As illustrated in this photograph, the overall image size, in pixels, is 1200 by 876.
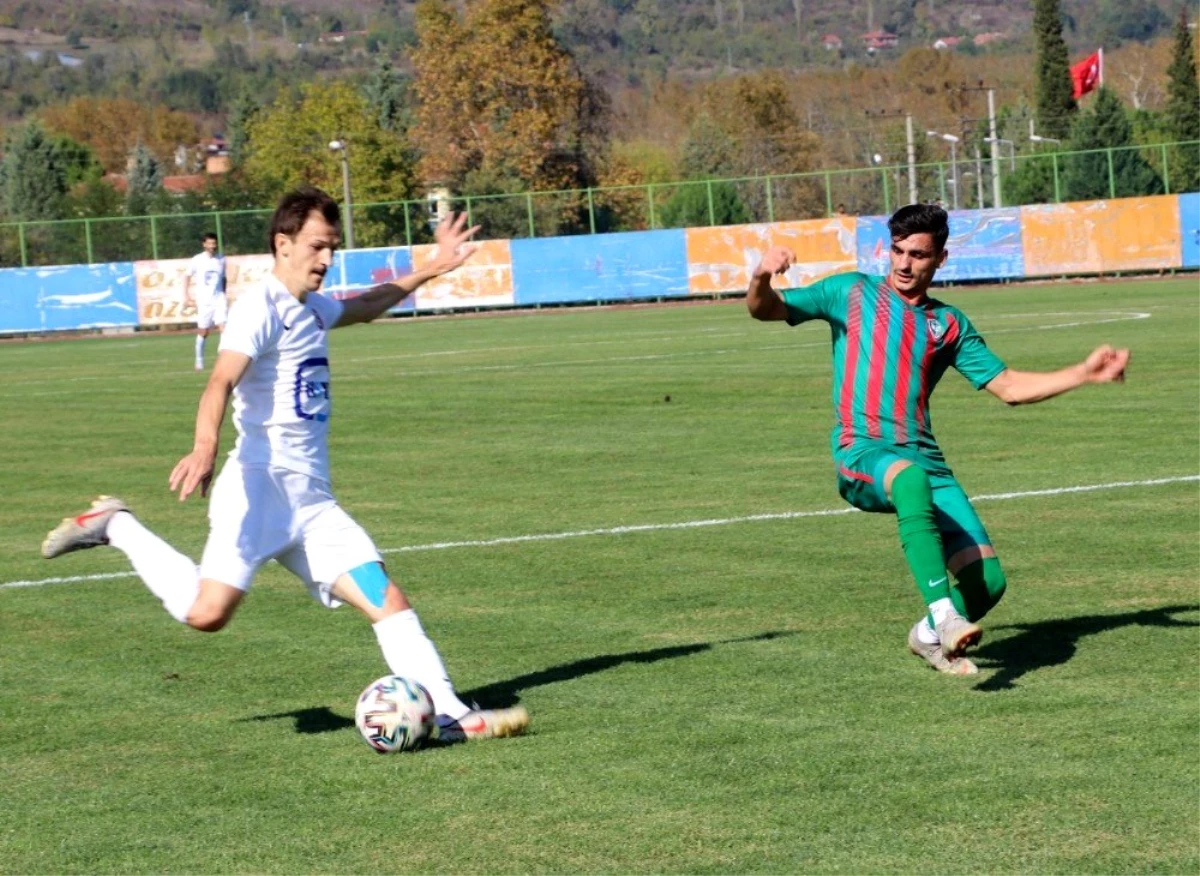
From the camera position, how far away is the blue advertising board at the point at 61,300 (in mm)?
47031

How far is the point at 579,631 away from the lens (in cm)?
830

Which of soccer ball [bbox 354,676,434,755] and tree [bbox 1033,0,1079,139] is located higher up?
tree [bbox 1033,0,1079,139]

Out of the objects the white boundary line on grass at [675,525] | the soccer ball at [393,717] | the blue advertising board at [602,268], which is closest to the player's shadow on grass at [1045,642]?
the soccer ball at [393,717]

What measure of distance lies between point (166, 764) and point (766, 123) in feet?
448

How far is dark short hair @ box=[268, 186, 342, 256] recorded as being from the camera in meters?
6.86

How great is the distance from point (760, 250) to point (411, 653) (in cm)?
3963

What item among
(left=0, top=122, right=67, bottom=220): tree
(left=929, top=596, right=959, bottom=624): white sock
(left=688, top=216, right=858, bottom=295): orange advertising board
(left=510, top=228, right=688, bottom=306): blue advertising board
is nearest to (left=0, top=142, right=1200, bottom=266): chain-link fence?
(left=510, top=228, right=688, bottom=306): blue advertising board

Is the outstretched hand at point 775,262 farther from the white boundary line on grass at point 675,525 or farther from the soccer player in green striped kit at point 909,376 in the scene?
the white boundary line on grass at point 675,525

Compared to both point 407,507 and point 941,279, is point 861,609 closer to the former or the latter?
point 407,507

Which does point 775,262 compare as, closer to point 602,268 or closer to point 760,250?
point 760,250

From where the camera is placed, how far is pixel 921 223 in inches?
289

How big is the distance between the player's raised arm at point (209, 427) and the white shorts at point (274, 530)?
19 centimetres

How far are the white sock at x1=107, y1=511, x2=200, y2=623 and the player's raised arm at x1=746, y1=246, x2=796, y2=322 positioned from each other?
2.15 meters

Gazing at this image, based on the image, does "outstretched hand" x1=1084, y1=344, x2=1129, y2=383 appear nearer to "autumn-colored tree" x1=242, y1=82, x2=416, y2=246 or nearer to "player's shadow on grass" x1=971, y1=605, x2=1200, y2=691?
"player's shadow on grass" x1=971, y1=605, x2=1200, y2=691
